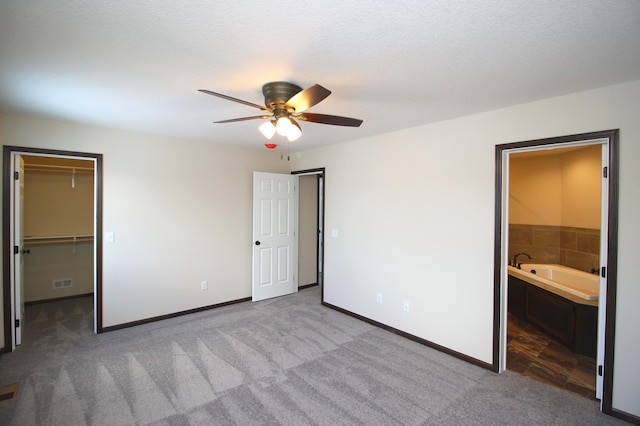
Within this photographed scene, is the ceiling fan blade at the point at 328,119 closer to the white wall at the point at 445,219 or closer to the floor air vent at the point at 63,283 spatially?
the white wall at the point at 445,219

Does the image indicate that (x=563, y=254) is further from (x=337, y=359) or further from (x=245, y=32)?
(x=245, y=32)

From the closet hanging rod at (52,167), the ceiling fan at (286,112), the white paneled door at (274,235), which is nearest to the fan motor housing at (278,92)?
the ceiling fan at (286,112)

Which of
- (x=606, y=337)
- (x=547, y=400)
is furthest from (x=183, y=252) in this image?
(x=606, y=337)

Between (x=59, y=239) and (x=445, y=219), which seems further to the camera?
(x=59, y=239)

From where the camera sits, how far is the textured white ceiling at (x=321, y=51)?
1353 millimetres

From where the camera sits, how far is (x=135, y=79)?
2105 millimetres

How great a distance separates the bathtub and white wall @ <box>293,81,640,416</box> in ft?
3.57

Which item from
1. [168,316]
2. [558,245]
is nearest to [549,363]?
[558,245]

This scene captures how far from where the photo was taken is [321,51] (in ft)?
5.56

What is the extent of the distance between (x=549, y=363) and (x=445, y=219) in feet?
5.65

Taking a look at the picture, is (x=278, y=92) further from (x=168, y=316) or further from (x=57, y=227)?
(x=57, y=227)

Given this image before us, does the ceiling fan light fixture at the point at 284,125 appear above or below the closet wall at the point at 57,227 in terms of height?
above

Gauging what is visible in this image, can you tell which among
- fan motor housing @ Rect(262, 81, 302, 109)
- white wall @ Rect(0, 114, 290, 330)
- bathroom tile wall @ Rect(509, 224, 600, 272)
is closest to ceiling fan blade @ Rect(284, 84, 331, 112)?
fan motor housing @ Rect(262, 81, 302, 109)

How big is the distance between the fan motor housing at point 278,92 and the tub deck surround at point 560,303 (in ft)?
11.6
